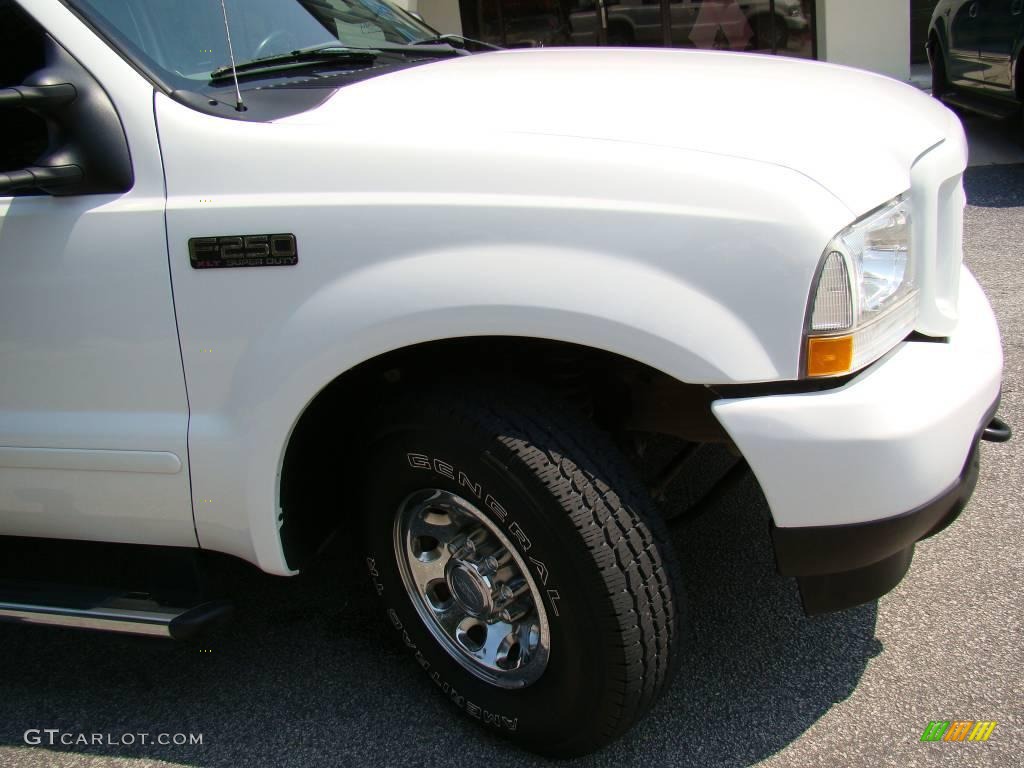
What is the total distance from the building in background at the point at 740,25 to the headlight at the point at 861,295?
9.38 m

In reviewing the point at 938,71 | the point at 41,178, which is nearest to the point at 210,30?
the point at 41,178

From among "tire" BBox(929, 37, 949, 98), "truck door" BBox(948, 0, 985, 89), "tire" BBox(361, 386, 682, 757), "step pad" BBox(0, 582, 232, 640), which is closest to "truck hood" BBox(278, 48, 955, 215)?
"tire" BBox(361, 386, 682, 757)

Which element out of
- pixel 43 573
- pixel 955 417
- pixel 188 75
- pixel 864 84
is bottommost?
pixel 43 573

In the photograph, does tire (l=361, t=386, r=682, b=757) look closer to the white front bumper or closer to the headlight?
the white front bumper

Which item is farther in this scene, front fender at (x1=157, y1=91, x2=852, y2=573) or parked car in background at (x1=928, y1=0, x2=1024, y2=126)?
parked car in background at (x1=928, y1=0, x2=1024, y2=126)

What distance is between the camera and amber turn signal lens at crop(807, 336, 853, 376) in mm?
1809

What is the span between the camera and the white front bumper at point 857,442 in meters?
1.81

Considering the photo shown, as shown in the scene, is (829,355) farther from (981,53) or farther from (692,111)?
(981,53)

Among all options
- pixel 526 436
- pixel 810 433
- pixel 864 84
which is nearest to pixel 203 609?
pixel 526 436

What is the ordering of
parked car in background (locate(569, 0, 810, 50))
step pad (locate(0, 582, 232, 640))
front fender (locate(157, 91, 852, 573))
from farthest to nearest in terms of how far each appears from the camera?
parked car in background (locate(569, 0, 810, 50)) < step pad (locate(0, 582, 232, 640)) < front fender (locate(157, 91, 852, 573))

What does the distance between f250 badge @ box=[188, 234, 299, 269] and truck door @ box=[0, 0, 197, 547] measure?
3.7 inches

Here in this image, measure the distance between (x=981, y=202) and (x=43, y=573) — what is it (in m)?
6.19

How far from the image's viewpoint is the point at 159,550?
254 centimetres

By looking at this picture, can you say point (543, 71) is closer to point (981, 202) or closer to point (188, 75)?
point (188, 75)
